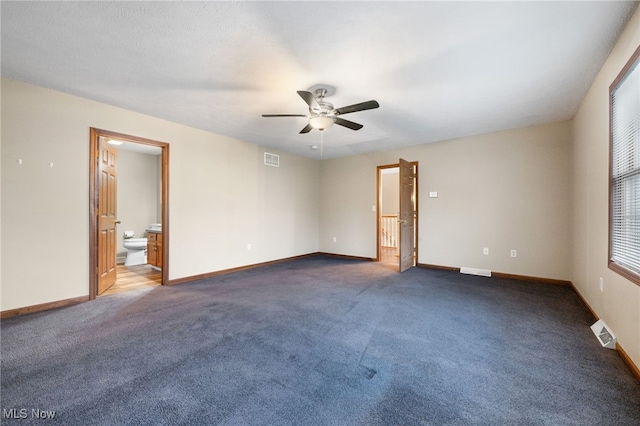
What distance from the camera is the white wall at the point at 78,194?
2602 mm

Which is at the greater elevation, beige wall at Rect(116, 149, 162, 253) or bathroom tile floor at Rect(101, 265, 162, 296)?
beige wall at Rect(116, 149, 162, 253)

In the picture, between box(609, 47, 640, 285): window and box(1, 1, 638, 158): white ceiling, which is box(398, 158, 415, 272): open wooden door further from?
box(609, 47, 640, 285): window

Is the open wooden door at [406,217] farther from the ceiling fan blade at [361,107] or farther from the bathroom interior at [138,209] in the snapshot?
the bathroom interior at [138,209]

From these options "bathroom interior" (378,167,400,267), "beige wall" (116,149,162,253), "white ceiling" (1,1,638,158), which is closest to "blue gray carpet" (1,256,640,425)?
"white ceiling" (1,1,638,158)

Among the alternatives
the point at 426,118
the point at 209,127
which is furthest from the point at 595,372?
the point at 209,127

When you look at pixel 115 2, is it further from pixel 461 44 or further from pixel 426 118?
pixel 426 118

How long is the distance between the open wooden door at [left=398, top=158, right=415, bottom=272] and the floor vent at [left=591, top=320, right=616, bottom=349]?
2468 millimetres

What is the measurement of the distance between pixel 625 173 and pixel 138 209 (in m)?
7.89

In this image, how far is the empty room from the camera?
1546mm

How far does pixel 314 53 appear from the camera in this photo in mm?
2135

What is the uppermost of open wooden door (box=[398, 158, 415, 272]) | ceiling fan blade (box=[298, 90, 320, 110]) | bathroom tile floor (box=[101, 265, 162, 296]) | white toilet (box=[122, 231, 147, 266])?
ceiling fan blade (box=[298, 90, 320, 110])

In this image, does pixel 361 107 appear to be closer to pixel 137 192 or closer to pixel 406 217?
Result: pixel 406 217

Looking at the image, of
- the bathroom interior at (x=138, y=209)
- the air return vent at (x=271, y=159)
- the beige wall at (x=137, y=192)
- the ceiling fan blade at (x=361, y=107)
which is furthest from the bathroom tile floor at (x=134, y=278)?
the ceiling fan blade at (x=361, y=107)

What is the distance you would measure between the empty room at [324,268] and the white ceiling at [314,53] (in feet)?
0.07
